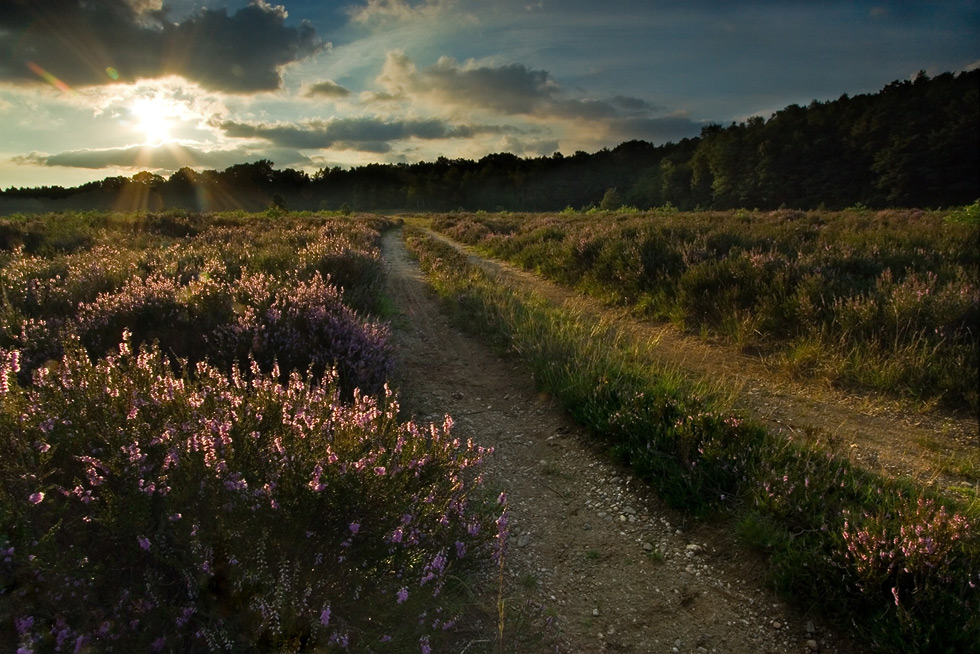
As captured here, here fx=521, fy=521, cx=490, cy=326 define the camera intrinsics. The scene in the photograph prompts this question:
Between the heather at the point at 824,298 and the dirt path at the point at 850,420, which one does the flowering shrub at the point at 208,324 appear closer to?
the dirt path at the point at 850,420

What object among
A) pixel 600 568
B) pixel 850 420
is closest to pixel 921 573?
pixel 600 568

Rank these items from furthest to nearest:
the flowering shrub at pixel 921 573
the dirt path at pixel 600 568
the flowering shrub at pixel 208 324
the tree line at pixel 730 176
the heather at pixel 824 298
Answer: the tree line at pixel 730 176 < the heather at pixel 824 298 < the flowering shrub at pixel 208 324 < the dirt path at pixel 600 568 < the flowering shrub at pixel 921 573

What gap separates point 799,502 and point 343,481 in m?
2.87

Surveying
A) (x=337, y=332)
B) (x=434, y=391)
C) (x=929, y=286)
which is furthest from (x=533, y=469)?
(x=929, y=286)

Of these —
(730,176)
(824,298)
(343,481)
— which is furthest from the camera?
(730,176)

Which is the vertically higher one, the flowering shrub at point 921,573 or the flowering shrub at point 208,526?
the flowering shrub at point 208,526

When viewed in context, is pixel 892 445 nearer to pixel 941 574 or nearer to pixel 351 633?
pixel 941 574

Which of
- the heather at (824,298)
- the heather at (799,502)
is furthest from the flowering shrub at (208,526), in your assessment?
the heather at (824,298)

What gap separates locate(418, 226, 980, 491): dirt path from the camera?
165 inches

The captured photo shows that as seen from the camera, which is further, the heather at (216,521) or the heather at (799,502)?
the heather at (799,502)

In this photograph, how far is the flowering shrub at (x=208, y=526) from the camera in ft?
6.11

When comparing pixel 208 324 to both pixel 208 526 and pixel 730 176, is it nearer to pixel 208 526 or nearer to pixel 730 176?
pixel 208 526

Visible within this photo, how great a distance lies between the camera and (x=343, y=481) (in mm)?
2352

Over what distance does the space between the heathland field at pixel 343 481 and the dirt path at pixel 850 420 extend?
0.18m
